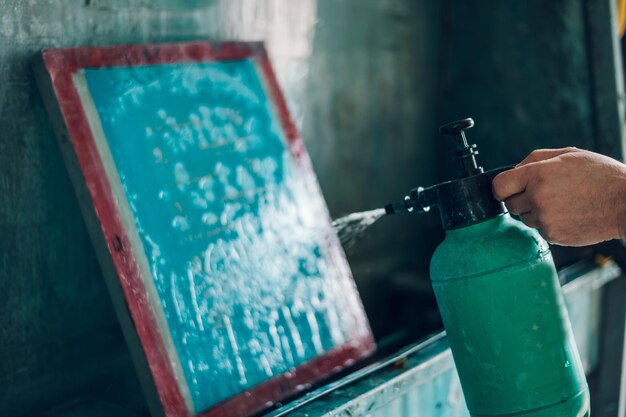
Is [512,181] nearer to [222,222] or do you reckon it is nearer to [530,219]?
[530,219]

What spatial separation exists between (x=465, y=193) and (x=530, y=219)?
4.7 inches

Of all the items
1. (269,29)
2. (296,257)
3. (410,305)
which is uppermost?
(269,29)

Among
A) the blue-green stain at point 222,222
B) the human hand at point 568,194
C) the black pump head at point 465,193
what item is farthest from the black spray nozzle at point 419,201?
the blue-green stain at point 222,222

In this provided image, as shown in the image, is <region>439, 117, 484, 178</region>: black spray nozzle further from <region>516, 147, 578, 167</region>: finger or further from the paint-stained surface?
the paint-stained surface

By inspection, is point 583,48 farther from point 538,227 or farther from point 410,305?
point 538,227

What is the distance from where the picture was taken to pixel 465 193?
49.0 inches

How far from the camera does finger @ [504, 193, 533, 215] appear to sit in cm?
120

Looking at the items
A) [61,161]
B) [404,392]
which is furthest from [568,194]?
[61,161]

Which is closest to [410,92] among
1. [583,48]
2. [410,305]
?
[583,48]

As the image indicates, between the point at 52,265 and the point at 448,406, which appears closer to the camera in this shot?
the point at 52,265

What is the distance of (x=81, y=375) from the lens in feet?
4.76

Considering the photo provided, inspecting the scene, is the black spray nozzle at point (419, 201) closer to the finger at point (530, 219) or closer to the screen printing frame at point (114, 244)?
the finger at point (530, 219)

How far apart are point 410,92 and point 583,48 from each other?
552mm

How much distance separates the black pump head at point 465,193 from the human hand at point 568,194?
29 mm
